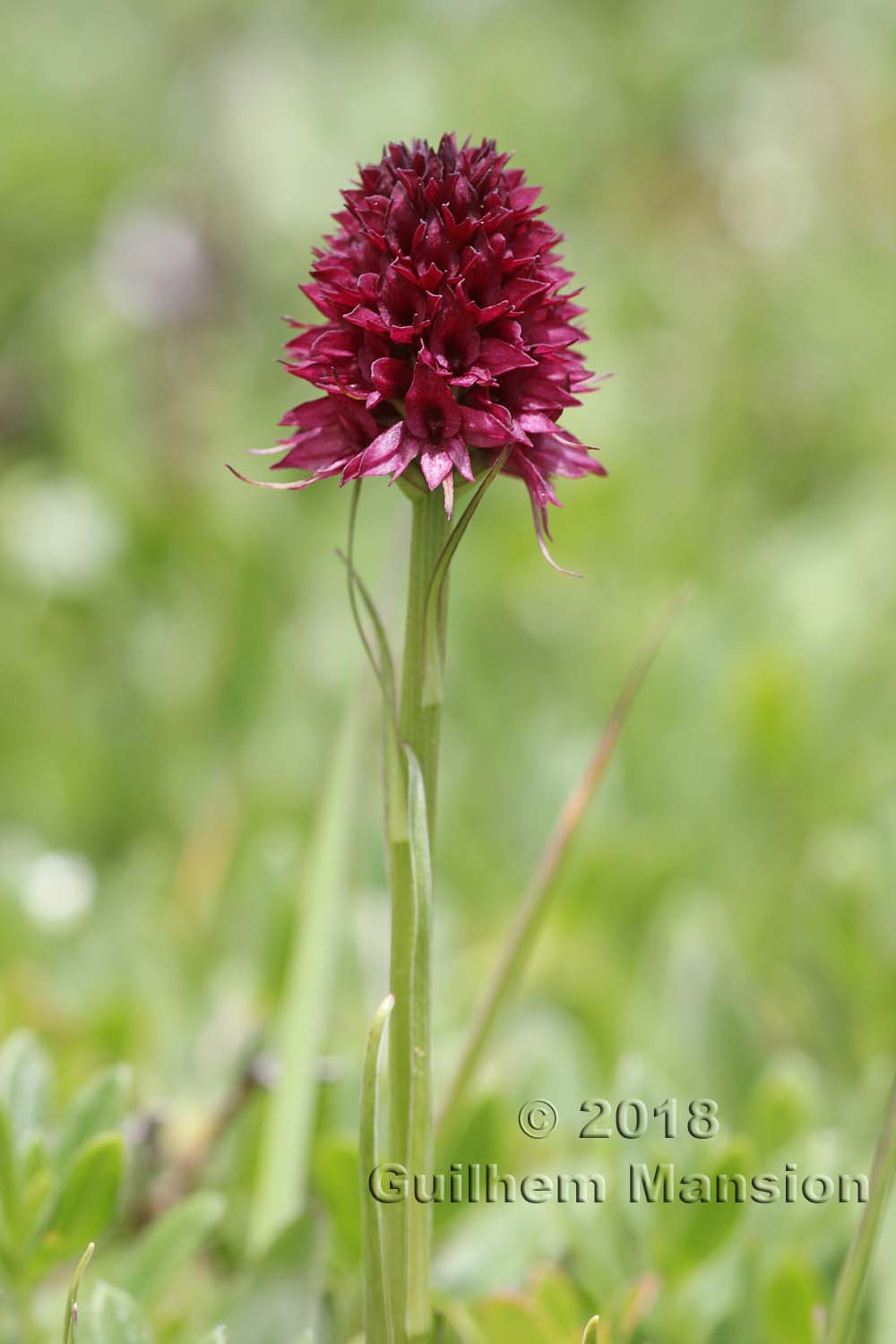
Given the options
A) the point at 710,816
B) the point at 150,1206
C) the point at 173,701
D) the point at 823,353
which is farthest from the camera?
the point at 823,353

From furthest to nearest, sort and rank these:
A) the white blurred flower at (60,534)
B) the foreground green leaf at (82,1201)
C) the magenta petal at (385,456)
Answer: the white blurred flower at (60,534) → the foreground green leaf at (82,1201) → the magenta petal at (385,456)

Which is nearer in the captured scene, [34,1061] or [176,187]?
[34,1061]

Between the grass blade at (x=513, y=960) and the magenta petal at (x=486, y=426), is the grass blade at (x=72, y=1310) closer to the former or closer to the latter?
the grass blade at (x=513, y=960)

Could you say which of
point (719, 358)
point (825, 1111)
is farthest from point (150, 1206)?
point (719, 358)

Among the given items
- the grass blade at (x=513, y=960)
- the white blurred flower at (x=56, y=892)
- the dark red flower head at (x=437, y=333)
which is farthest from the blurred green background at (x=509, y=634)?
the dark red flower head at (x=437, y=333)

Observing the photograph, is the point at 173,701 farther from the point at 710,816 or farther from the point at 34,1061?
the point at 34,1061

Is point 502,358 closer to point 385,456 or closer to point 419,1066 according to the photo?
point 385,456
